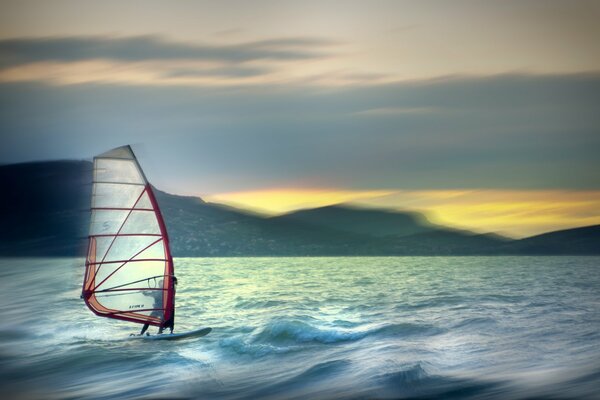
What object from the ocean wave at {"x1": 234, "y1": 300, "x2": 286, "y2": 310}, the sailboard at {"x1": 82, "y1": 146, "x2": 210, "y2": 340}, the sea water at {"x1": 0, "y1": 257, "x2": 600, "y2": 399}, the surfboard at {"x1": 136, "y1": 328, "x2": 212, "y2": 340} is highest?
the sailboard at {"x1": 82, "y1": 146, "x2": 210, "y2": 340}

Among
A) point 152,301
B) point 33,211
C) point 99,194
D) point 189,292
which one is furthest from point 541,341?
point 33,211

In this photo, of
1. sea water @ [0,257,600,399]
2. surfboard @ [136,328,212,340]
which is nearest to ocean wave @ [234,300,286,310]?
sea water @ [0,257,600,399]

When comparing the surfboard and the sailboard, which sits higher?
the sailboard

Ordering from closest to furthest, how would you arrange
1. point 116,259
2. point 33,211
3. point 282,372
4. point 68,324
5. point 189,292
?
point 282,372, point 116,259, point 68,324, point 189,292, point 33,211

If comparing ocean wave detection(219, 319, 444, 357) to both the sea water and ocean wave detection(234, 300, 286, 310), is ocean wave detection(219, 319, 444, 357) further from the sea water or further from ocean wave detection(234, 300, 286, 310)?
ocean wave detection(234, 300, 286, 310)

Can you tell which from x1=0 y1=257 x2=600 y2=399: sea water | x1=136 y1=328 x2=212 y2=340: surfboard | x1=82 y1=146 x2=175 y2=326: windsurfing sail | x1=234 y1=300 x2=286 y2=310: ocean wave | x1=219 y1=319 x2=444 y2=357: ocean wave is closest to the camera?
x1=0 y1=257 x2=600 y2=399: sea water

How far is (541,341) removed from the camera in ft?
72.0

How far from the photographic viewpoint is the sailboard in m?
22.8

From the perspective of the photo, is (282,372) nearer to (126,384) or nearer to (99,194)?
(126,384)

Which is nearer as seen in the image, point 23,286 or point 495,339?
point 495,339

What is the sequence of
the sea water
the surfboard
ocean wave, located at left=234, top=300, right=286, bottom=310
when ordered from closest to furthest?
the sea water, the surfboard, ocean wave, located at left=234, top=300, right=286, bottom=310

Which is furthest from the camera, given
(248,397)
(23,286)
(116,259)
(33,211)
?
(33,211)

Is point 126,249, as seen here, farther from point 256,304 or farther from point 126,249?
point 256,304

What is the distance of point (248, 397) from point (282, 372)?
281cm
